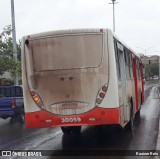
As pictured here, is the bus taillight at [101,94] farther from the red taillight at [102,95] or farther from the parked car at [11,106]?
the parked car at [11,106]

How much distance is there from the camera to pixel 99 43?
10.6 metres

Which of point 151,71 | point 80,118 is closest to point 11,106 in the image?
point 80,118

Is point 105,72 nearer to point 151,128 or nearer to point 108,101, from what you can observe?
point 108,101

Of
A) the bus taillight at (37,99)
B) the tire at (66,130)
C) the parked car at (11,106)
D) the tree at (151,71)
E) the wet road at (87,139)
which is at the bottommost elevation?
the wet road at (87,139)

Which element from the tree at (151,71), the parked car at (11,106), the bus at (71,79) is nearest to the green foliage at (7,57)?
the parked car at (11,106)

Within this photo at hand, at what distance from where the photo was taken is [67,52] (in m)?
10.7

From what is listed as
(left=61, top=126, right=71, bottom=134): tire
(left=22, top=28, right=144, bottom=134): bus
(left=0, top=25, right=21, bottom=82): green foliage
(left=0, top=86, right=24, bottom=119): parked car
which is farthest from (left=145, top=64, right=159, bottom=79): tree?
(left=22, top=28, right=144, bottom=134): bus

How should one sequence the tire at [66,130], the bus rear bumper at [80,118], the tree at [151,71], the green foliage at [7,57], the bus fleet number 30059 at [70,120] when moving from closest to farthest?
1. the bus rear bumper at [80,118]
2. the bus fleet number 30059 at [70,120]
3. the tire at [66,130]
4. the green foliage at [7,57]
5. the tree at [151,71]

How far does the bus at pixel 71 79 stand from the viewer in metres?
10.5

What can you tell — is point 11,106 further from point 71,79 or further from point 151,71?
point 151,71

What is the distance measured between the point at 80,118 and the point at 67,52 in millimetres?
1690

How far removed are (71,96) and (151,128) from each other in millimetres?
5148

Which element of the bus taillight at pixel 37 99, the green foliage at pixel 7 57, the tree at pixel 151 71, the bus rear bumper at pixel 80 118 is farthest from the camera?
the tree at pixel 151 71

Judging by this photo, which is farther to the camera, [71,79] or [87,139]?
[87,139]
